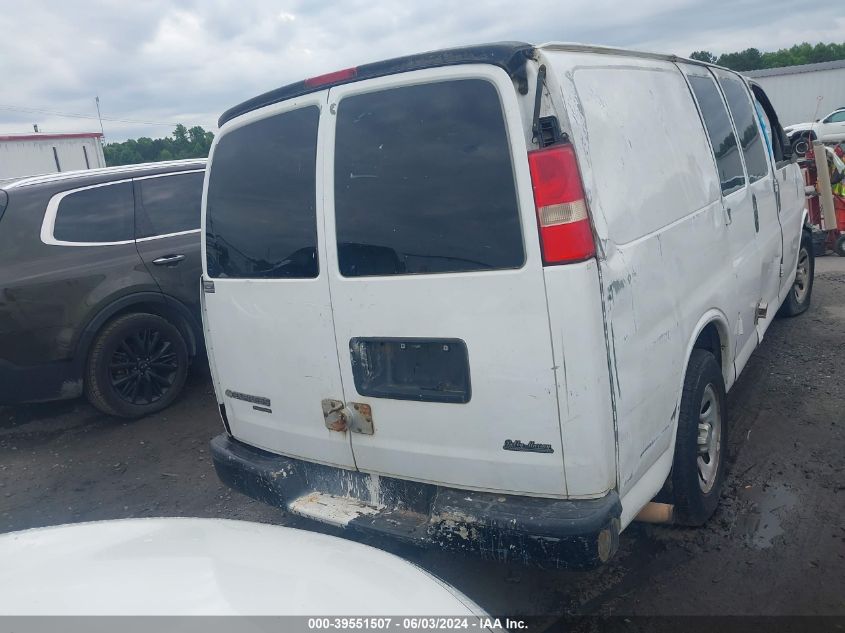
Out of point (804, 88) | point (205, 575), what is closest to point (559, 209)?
point (205, 575)

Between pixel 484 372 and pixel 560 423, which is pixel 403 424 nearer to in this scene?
pixel 484 372

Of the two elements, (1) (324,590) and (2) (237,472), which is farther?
(2) (237,472)

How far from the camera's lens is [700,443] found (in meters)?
3.22

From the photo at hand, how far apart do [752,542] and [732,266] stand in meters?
1.39

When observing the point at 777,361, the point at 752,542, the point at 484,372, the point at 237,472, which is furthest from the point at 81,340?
the point at 777,361

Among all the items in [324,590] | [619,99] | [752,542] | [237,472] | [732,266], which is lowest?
[752,542]

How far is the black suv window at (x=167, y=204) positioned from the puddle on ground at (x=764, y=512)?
462 cm

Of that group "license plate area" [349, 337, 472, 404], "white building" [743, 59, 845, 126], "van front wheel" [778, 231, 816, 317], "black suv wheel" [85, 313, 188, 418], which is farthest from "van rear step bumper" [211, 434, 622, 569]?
"white building" [743, 59, 845, 126]

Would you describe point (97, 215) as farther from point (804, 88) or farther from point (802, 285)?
point (804, 88)

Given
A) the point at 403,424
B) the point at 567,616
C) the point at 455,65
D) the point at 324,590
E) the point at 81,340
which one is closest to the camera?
the point at 324,590

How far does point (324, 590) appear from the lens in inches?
68.2

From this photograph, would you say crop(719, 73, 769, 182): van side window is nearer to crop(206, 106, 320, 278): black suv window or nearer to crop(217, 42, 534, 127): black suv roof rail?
crop(217, 42, 534, 127): black suv roof rail

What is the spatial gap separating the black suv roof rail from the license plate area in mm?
937

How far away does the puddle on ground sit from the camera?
325 centimetres
